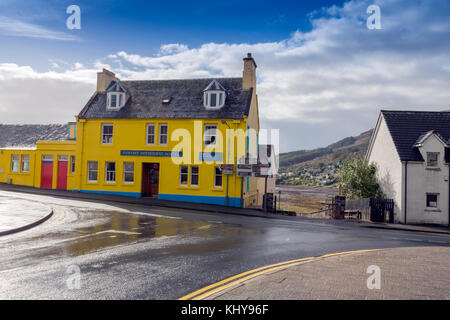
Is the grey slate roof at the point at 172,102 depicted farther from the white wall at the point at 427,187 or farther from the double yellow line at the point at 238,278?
the double yellow line at the point at 238,278

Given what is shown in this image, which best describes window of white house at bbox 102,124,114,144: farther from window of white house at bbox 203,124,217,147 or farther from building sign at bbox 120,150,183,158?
window of white house at bbox 203,124,217,147

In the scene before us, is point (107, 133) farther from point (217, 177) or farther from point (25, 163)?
point (217, 177)

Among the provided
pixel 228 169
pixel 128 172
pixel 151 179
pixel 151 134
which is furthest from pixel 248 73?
pixel 128 172

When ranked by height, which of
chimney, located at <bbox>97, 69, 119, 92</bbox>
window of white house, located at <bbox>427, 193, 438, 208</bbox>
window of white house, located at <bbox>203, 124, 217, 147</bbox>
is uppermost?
chimney, located at <bbox>97, 69, 119, 92</bbox>

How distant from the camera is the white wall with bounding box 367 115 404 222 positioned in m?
24.2

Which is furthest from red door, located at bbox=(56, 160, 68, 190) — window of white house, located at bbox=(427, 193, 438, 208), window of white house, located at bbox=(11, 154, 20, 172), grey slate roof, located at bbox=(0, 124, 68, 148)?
window of white house, located at bbox=(427, 193, 438, 208)

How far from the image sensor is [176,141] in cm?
2689

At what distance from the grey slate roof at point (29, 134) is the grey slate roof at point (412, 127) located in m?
30.2

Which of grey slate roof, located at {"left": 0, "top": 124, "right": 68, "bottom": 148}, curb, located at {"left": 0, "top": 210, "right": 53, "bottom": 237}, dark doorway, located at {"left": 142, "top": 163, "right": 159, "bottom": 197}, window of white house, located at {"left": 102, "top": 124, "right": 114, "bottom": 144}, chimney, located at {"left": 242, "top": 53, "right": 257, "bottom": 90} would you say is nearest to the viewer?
curb, located at {"left": 0, "top": 210, "right": 53, "bottom": 237}

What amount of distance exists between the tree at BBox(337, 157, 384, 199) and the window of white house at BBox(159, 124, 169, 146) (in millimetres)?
15837

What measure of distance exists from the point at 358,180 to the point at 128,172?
1955 cm

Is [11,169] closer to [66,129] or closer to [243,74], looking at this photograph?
[66,129]

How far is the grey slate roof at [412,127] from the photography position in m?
24.6
